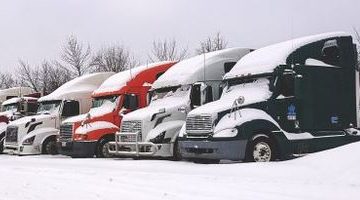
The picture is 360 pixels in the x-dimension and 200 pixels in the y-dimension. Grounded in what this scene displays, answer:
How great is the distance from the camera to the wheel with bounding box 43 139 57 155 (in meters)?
20.8

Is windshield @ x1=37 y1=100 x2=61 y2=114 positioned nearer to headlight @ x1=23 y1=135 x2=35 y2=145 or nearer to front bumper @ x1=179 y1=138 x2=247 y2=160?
headlight @ x1=23 y1=135 x2=35 y2=145

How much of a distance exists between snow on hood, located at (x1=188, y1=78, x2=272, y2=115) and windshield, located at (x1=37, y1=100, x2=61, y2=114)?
343 inches

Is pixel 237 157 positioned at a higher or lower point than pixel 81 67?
lower

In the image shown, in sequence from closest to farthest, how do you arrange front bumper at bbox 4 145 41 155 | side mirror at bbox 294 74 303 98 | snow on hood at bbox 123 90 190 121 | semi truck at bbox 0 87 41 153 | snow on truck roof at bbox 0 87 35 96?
side mirror at bbox 294 74 303 98 < snow on hood at bbox 123 90 190 121 < front bumper at bbox 4 145 41 155 < semi truck at bbox 0 87 41 153 < snow on truck roof at bbox 0 87 35 96

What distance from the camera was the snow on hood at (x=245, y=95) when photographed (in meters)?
13.9

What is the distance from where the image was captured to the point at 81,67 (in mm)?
50031

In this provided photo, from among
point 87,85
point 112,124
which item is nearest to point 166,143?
point 112,124

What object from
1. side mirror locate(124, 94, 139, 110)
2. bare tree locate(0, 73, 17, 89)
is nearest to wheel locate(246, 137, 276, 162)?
side mirror locate(124, 94, 139, 110)

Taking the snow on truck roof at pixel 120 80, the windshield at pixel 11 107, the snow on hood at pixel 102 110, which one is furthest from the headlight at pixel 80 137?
the windshield at pixel 11 107

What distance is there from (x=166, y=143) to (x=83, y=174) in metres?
4.12

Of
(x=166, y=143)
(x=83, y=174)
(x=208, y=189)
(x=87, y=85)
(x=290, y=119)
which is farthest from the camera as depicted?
(x=87, y=85)

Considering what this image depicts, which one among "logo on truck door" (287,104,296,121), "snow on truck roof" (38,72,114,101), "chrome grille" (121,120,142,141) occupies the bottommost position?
"chrome grille" (121,120,142,141)

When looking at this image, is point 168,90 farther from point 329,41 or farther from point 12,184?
point 12,184

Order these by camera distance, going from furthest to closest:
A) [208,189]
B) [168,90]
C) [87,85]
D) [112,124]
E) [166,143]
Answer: [87,85] < [112,124] < [168,90] < [166,143] < [208,189]
